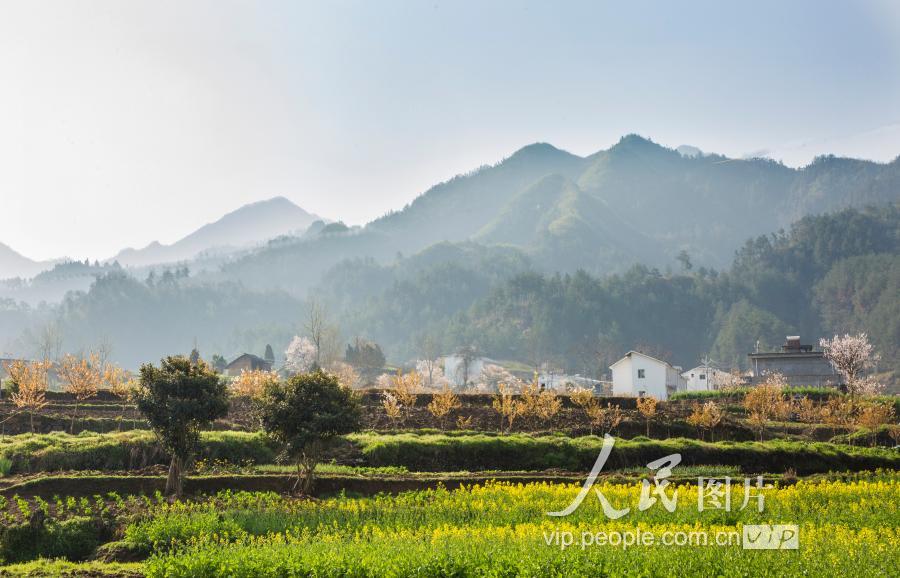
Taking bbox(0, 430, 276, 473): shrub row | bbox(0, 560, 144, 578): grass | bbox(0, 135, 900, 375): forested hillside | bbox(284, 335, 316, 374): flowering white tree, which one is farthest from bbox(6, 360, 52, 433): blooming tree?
bbox(0, 135, 900, 375): forested hillside

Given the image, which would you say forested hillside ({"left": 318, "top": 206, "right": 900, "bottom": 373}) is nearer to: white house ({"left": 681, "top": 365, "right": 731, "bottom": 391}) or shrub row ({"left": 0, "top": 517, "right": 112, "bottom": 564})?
white house ({"left": 681, "top": 365, "right": 731, "bottom": 391})

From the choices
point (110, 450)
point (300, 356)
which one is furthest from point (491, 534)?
point (300, 356)

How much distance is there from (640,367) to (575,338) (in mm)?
67935

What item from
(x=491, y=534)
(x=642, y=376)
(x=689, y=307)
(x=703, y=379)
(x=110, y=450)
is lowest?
(x=491, y=534)

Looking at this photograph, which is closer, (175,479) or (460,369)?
(175,479)

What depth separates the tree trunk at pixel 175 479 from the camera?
15.8 m

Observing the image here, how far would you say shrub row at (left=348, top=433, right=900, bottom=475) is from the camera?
20.8 metres

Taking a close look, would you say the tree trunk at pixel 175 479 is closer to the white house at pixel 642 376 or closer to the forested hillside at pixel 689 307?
the white house at pixel 642 376

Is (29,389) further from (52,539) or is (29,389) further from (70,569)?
(70,569)

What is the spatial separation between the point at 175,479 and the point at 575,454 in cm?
1051

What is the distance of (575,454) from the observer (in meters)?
21.1

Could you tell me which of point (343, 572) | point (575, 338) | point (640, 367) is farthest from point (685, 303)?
point (343, 572)

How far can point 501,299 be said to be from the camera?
133000 mm

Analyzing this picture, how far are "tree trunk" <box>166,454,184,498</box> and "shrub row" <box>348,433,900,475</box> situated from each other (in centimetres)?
559
